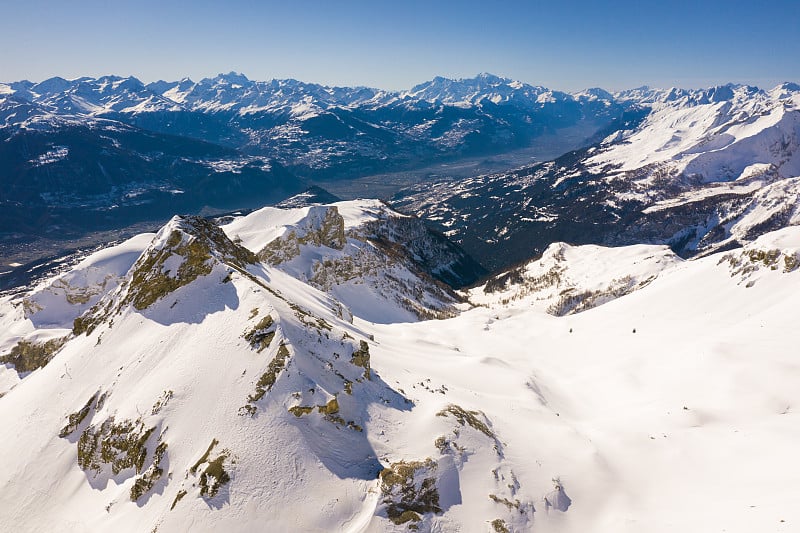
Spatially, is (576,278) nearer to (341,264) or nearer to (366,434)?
(341,264)

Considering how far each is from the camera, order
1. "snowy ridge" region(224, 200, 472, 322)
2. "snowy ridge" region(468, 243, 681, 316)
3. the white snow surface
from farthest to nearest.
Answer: "snowy ridge" region(468, 243, 681, 316), "snowy ridge" region(224, 200, 472, 322), the white snow surface

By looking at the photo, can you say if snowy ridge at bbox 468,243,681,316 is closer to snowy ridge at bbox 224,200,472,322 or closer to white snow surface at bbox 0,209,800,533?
snowy ridge at bbox 224,200,472,322

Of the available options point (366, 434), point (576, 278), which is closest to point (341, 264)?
point (366, 434)

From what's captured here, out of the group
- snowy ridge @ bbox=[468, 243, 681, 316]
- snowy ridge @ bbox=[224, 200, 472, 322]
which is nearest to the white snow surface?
snowy ridge @ bbox=[224, 200, 472, 322]

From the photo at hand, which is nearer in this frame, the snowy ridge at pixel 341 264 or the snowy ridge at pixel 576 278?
the snowy ridge at pixel 341 264

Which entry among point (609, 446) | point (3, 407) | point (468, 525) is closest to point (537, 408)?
point (609, 446)

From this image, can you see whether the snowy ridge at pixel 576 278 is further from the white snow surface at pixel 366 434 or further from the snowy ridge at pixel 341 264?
the white snow surface at pixel 366 434

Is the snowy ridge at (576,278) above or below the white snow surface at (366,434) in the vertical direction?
below

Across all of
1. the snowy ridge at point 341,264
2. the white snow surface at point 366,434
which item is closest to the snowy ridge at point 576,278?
the snowy ridge at point 341,264

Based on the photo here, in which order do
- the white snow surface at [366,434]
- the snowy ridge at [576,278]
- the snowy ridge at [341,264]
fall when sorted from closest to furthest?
the white snow surface at [366,434] → the snowy ridge at [341,264] → the snowy ridge at [576,278]
